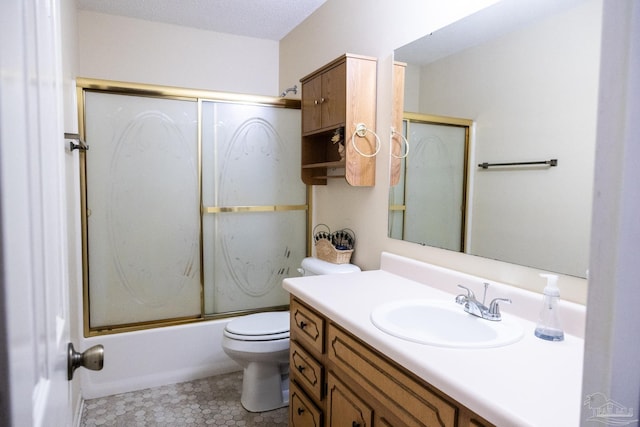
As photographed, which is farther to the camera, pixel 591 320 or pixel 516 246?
pixel 516 246

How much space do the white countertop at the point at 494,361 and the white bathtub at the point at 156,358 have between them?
4.49 ft

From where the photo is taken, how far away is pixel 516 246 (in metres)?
1.41

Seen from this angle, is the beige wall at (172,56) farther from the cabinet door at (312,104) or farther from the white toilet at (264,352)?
the white toilet at (264,352)

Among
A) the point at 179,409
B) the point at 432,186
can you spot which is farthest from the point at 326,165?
the point at 179,409

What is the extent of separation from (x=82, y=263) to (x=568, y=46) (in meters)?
2.62

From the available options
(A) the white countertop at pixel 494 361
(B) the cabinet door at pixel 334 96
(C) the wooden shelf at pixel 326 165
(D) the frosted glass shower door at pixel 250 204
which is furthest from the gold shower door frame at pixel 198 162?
(A) the white countertop at pixel 494 361

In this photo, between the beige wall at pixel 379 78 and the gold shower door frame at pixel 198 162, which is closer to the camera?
the beige wall at pixel 379 78

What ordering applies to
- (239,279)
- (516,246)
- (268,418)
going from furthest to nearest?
(239,279), (268,418), (516,246)

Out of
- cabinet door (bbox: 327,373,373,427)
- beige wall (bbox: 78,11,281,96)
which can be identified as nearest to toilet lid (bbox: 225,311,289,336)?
cabinet door (bbox: 327,373,373,427)

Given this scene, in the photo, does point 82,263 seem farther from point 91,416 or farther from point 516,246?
point 516,246

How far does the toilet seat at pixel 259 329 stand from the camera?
2.20 meters

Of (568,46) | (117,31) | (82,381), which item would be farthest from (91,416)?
(568,46)

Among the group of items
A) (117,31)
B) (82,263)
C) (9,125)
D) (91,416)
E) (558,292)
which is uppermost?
(117,31)

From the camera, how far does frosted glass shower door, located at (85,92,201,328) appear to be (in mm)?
2469
